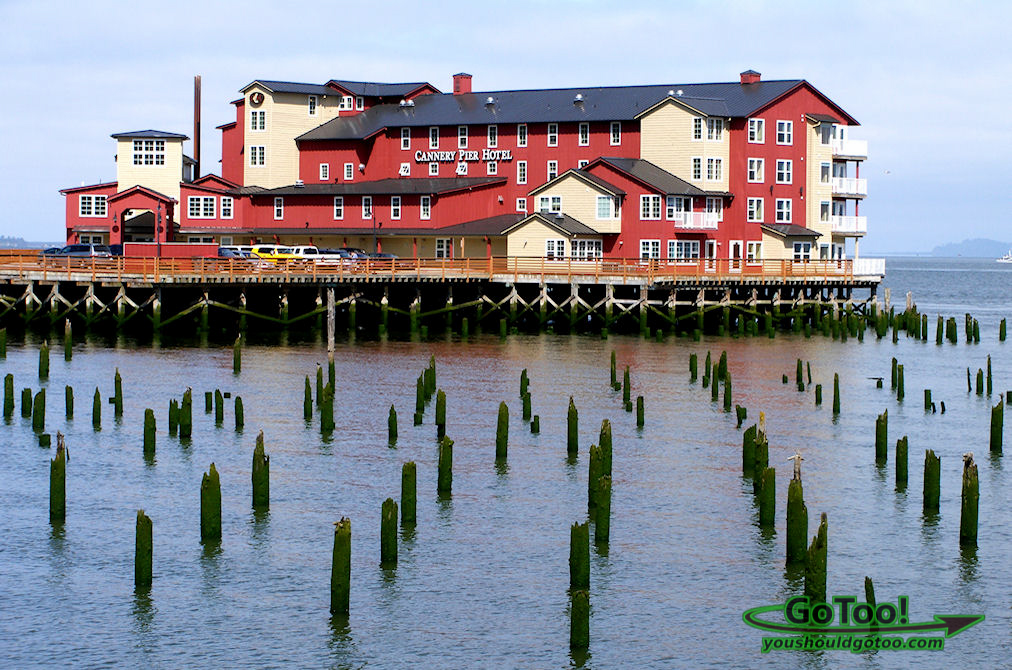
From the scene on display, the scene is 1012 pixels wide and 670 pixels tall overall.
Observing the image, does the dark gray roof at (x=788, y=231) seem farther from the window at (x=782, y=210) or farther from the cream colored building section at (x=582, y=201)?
the cream colored building section at (x=582, y=201)

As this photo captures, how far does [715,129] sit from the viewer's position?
91.3 metres

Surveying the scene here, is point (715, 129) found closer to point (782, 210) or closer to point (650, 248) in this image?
point (782, 210)

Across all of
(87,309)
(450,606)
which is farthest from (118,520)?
(87,309)

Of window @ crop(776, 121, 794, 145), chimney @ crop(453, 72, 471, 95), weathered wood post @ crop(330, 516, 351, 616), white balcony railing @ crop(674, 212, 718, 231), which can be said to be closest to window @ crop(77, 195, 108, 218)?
chimney @ crop(453, 72, 471, 95)

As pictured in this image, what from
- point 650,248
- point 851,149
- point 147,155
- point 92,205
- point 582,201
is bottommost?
point 650,248

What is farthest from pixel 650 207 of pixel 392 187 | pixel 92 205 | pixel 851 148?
pixel 92 205

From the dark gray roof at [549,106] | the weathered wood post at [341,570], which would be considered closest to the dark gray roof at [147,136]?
the dark gray roof at [549,106]

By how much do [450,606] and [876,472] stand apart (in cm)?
1615

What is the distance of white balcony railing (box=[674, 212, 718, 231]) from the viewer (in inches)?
3477

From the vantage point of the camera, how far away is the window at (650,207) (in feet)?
290

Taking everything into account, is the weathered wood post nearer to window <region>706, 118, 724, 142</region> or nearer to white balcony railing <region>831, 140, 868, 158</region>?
window <region>706, 118, 724, 142</region>

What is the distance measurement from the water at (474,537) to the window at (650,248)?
3449cm

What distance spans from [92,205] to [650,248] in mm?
40201

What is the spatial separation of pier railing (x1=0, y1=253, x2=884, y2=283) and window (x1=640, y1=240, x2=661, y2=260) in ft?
17.4
